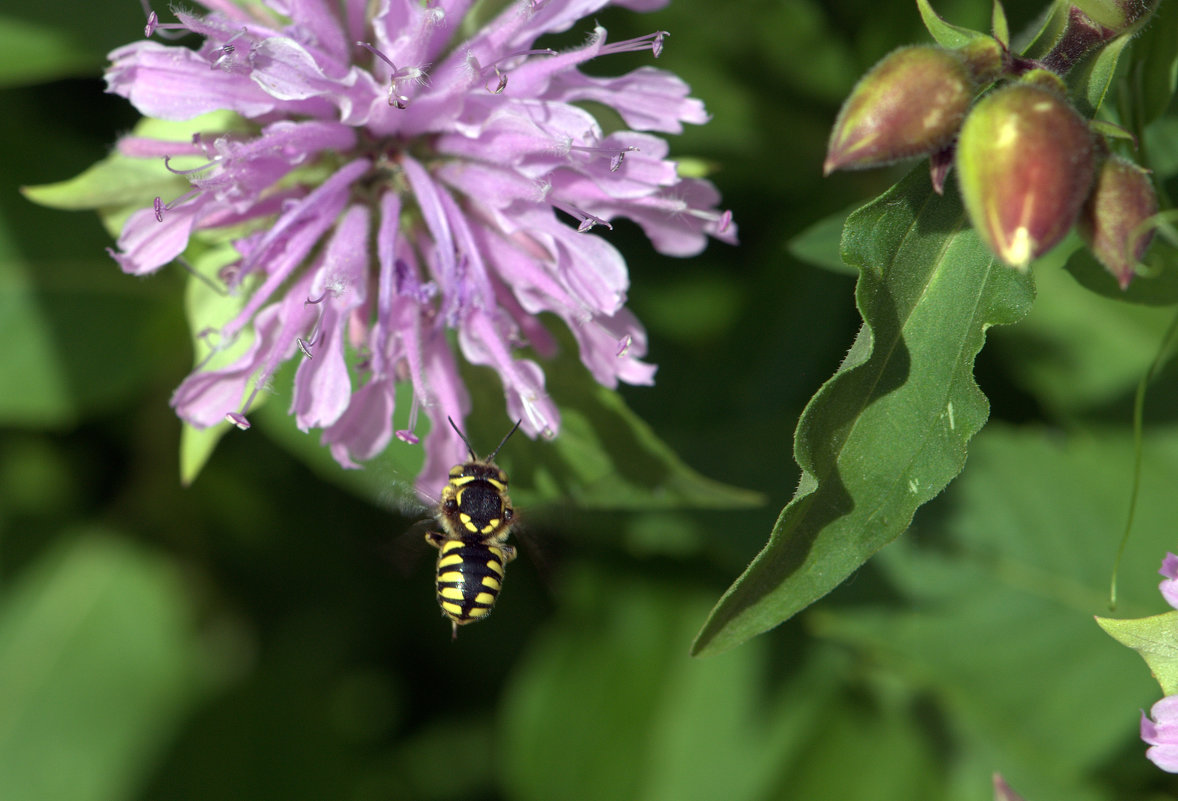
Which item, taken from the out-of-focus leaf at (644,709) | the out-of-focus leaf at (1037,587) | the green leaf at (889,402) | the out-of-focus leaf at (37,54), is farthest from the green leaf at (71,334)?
the out-of-focus leaf at (1037,587)

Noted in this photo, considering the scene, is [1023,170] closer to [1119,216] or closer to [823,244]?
[1119,216]

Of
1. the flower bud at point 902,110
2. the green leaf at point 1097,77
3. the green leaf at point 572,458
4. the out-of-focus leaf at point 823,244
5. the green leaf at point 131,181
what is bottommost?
the green leaf at point 572,458

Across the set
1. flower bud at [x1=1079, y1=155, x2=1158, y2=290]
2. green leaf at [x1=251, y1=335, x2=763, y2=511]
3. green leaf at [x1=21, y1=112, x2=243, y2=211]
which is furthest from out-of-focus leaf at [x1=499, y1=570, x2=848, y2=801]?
flower bud at [x1=1079, y1=155, x2=1158, y2=290]

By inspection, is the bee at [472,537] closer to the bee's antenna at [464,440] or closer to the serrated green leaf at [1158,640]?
the bee's antenna at [464,440]

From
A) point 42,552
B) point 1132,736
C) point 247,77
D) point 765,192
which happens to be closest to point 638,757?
point 1132,736

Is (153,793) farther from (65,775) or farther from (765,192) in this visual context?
(765,192)

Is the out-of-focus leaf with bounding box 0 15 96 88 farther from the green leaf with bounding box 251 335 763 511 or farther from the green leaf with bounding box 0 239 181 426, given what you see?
the green leaf with bounding box 251 335 763 511
